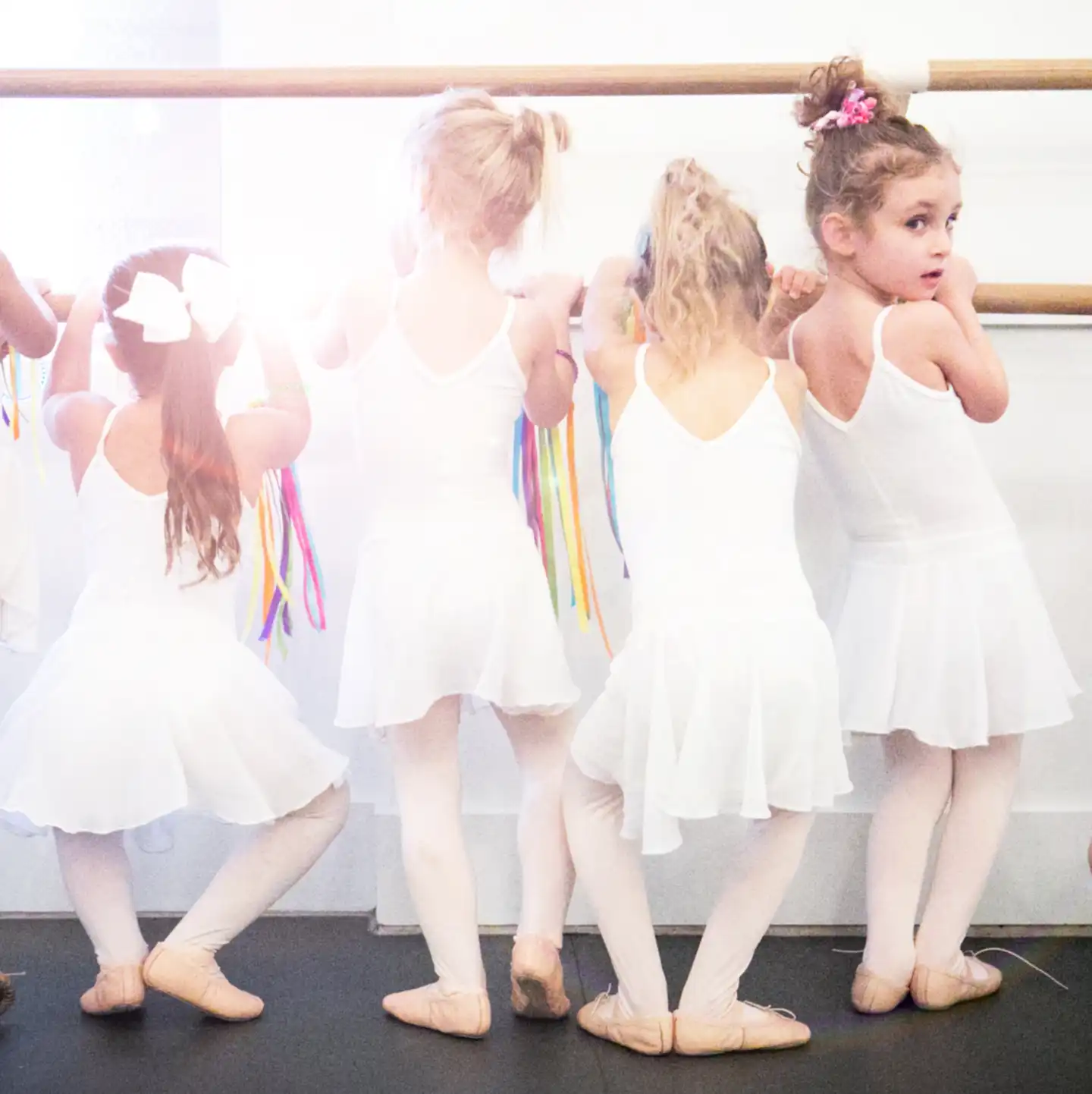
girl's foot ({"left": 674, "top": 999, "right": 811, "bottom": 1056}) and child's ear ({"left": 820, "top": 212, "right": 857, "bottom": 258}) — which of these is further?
child's ear ({"left": 820, "top": 212, "right": 857, "bottom": 258})

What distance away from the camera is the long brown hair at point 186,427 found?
159cm

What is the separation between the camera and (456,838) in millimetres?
1589

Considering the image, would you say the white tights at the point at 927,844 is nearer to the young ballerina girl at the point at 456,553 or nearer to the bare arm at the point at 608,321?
the young ballerina girl at the point at 456,553

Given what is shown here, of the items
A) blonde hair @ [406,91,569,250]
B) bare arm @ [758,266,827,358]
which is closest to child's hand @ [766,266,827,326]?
bare arm @ [758,266,827,358]

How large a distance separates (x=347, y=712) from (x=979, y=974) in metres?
0.88

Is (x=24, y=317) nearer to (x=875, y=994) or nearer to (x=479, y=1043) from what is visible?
(x=479, y=1043)

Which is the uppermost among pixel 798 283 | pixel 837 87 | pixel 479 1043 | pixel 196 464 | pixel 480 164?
pixel 837 87

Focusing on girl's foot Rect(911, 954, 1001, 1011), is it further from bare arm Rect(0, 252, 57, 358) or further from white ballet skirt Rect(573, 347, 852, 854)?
bare arm Rect(0, 252, 57, 358)

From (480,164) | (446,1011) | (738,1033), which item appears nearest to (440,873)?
(446,1011)

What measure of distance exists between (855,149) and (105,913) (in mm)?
1324

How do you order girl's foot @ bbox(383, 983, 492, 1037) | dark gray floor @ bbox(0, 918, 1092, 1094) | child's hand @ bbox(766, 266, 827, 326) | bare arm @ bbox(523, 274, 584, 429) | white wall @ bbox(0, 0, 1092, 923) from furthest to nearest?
white wall @ bbox(0, 0, 1092, 923), child's hand @ bbox(766, 266, 827, 326), bare arm @ bbox(523, 274, 584, 429), girl's foot @ bbox(383, 983, 492, 1037), dark gray floor @ bbox(0, 918, 1092, 1094)

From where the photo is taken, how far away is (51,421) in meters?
1.66

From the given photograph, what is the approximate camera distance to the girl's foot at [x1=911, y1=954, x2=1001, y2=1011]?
167 centimetres

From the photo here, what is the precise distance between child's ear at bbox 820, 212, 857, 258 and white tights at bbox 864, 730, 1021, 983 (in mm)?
630
